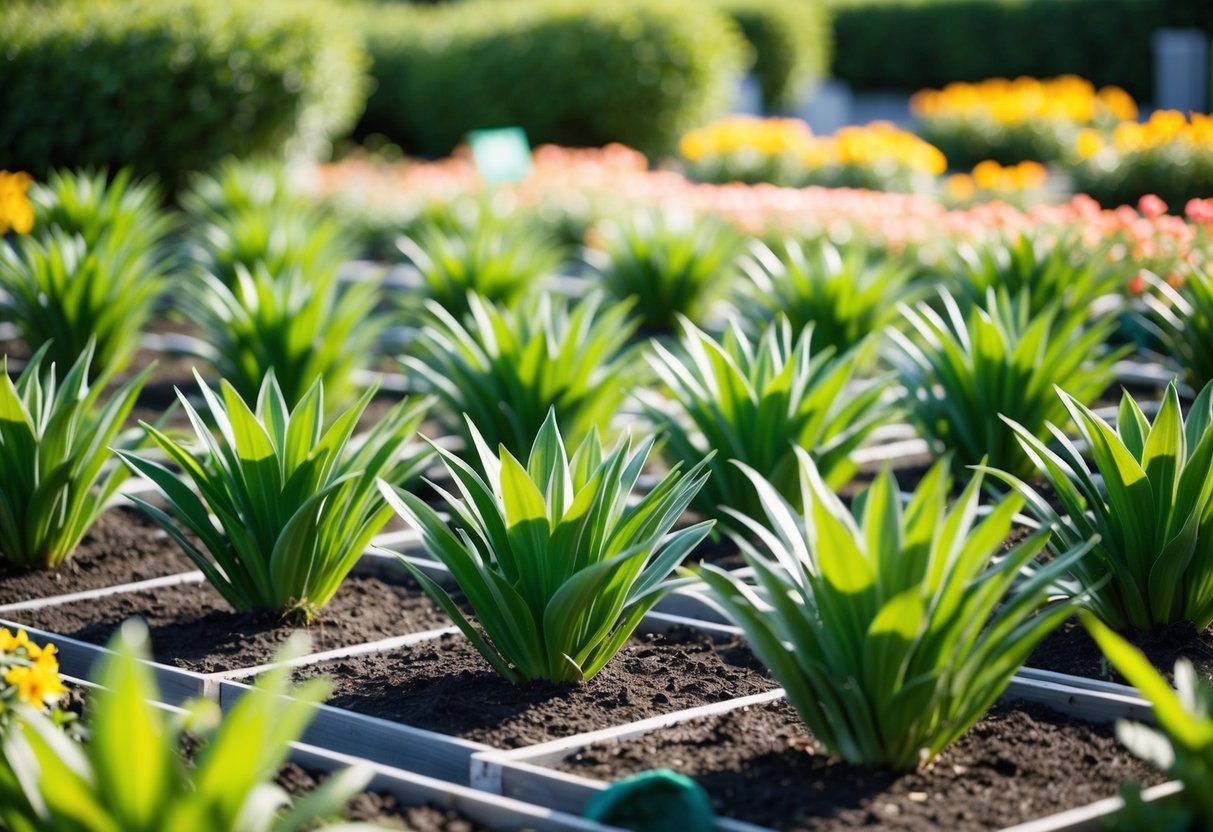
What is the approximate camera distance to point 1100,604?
3.52 meters

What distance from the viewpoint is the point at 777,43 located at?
19.6 meters

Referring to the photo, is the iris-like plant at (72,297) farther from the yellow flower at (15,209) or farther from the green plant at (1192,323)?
the green plant at (1192,323)

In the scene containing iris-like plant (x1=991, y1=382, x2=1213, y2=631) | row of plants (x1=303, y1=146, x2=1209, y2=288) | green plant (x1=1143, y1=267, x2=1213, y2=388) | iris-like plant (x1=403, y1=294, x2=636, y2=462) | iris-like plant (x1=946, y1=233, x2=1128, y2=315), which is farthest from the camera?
row of plants (x1=303, y1=146, x2=1209, y2=288)

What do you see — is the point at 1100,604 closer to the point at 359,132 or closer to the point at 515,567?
the point at 515,567

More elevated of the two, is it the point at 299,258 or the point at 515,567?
the point at 299,258

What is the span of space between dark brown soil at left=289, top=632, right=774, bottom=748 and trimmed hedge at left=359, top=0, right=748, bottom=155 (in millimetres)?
11483

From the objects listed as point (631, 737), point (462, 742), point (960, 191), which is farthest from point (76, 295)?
point (960, 191)

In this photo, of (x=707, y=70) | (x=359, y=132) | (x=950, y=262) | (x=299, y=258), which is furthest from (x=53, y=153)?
(x=359, y=132)

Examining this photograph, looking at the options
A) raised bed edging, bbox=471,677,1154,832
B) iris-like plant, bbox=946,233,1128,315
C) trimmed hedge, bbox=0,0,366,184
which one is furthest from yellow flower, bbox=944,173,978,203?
raised bed edging, bbox=471,677,1154,832

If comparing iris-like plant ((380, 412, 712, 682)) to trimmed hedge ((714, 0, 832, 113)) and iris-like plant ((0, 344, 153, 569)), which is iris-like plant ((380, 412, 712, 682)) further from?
trimmed hedge ((714, 0, 832, 113))

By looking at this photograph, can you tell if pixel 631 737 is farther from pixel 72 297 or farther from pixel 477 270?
pixel 477 270

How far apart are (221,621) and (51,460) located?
0.71 meters

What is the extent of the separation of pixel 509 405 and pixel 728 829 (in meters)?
2.44

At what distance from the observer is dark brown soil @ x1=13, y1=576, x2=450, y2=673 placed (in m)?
3.75
